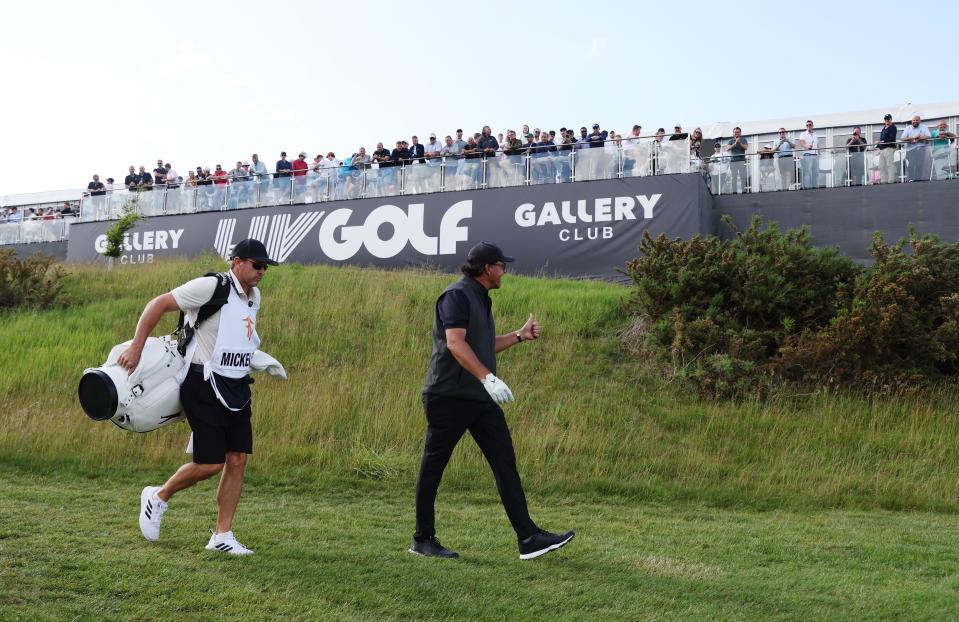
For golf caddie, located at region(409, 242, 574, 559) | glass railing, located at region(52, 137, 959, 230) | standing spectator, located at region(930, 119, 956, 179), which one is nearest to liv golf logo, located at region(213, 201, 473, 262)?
glass railing, located at region(52, 137, 959, 230)

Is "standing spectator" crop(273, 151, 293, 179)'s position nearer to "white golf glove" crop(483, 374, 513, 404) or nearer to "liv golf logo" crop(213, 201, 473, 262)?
"liv golf logo" crop(213, 201, 473, 262)

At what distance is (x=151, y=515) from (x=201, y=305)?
1.50 meters

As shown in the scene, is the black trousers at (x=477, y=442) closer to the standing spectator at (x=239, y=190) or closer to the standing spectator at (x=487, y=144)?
the standing spectator at (x=487, y=144)

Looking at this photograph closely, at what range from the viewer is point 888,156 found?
758 inches

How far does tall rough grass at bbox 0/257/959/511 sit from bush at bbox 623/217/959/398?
54 cm

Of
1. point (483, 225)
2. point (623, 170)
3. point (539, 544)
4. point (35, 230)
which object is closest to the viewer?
point (539, 544)

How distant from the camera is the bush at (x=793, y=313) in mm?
13203

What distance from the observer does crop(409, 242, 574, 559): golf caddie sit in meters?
6.00

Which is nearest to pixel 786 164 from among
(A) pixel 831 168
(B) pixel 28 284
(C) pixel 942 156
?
(A) pixel 831 168

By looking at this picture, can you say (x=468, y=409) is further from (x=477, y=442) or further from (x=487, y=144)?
(x=487, y=144)

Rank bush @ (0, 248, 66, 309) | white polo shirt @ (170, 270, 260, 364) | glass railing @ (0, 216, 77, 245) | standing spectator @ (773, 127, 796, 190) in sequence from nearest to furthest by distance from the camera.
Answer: white polo shirt @ (170, 270, 260, 364)
bush @ (0, 248, 66, 309)
standing spectator @ (773, 127, 796, 190)
glass railing @ (0, 216, 77, 245)

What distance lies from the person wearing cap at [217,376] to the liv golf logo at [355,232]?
51.8ft

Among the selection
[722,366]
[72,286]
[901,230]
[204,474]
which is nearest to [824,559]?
[204,474]

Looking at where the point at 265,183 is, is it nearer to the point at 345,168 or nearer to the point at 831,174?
the point at 345,168
